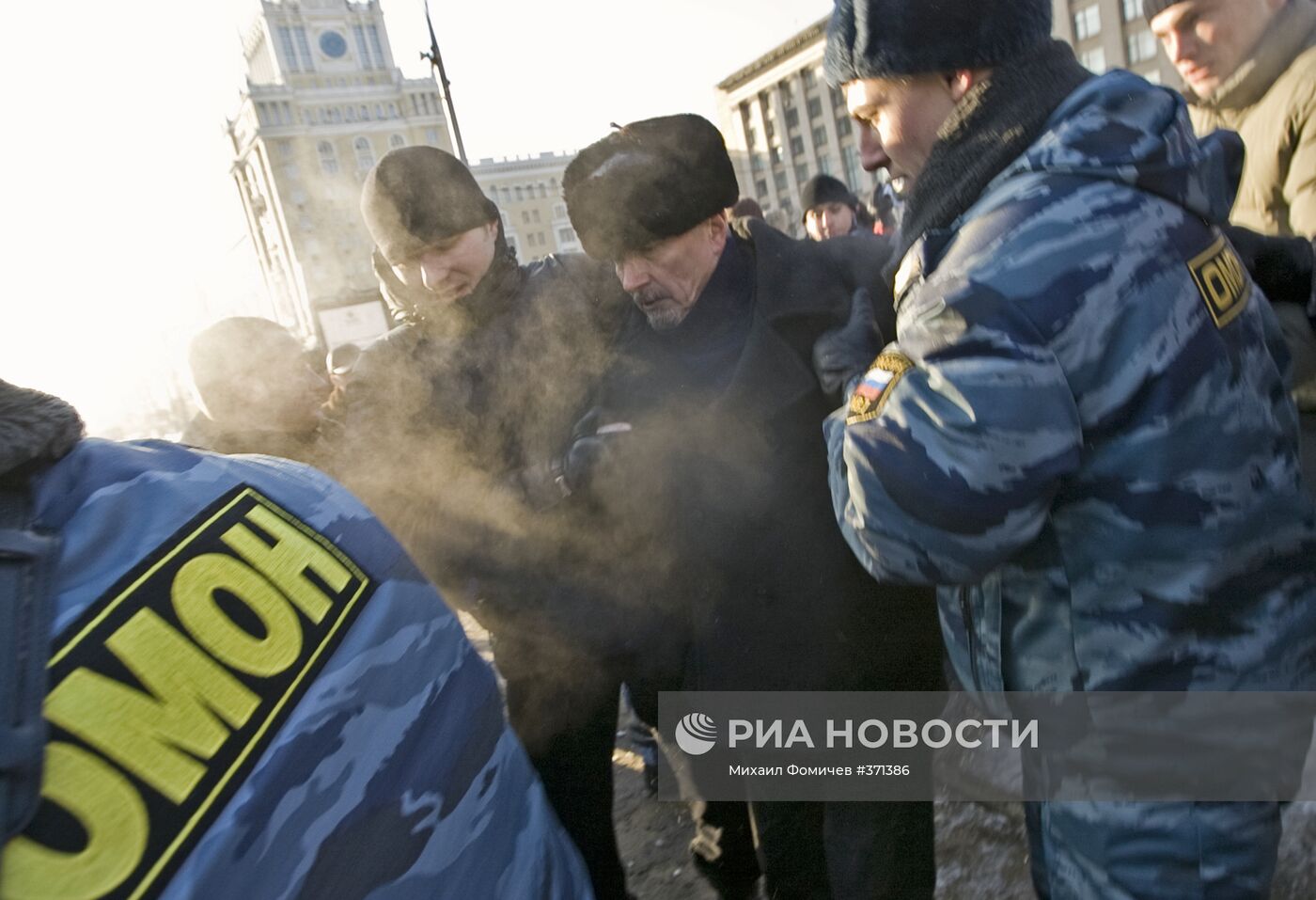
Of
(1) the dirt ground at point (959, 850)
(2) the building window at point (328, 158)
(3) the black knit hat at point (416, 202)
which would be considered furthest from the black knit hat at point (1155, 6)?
(2) the building window at point (328, 158)

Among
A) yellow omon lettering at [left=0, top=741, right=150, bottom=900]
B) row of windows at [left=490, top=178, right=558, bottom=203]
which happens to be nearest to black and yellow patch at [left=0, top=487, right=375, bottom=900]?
yellow omon lettering at [left=0, top=741, right=150, bottom=900]

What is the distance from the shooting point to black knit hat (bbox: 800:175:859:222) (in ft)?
20.6

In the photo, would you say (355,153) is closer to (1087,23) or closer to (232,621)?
(1087,23)

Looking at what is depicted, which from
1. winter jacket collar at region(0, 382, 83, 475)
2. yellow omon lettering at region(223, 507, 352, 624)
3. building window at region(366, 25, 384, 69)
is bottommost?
yellow omon lettering at region(223, 507, 352, 624)

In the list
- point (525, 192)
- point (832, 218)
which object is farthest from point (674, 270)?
point (525, 192)

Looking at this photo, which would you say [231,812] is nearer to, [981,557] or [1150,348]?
[981,557]

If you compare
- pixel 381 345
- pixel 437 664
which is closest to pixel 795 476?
pixel 437 664

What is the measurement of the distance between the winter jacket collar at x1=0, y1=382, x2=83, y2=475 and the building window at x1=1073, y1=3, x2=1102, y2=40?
50.1m

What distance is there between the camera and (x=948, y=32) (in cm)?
121

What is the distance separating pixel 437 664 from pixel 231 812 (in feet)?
1.00

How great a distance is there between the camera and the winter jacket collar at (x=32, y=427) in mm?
708

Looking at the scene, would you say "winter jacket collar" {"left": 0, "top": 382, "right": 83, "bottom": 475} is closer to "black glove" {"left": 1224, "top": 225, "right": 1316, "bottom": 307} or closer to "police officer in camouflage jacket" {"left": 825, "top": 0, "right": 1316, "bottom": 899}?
"police officer in camouflage jacket" {"left": 825, "top": 0, "right": 1316, "bottom": 899}

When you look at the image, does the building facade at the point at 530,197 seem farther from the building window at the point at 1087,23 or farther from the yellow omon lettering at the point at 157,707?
the yellow omon lettering at the point at 157,707

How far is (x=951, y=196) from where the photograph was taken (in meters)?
1.21
